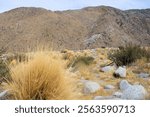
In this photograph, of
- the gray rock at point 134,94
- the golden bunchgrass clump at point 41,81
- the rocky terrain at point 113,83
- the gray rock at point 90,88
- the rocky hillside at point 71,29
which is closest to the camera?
the golden bunchgrass clump at point 41,81

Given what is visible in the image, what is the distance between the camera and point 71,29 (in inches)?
2164

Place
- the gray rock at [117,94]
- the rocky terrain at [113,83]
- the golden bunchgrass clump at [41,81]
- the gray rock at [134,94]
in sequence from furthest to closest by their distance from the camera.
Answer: the gray rock at [117,94]
the rocky terrain at [113,83]
the gray rock at [134,94]
the golden bunchgrass clump at [41,81]

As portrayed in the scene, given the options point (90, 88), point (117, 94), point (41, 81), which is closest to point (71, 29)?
point (90, 88)

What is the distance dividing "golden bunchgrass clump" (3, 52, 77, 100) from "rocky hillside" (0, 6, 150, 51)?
40.4 m

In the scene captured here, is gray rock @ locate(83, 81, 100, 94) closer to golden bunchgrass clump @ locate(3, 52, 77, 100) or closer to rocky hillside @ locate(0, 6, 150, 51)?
golden bunchgrass clump @ locate(3, 52, 77, 100)

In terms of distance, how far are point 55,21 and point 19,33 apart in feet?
17.2

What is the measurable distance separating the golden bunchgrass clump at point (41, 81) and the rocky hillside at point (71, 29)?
133ft

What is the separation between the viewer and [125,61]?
12719 millimetres

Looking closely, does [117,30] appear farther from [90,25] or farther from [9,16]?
[9,16]

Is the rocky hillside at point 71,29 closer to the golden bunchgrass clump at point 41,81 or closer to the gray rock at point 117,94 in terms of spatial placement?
the gray rock at point 117,94

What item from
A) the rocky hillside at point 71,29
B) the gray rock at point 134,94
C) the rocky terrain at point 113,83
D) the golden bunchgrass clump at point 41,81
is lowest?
the rocky hillside at point 71,29

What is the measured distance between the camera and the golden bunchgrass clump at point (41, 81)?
5.33 metres

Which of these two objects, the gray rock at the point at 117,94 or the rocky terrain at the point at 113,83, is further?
the gray rock at the point at 117,94

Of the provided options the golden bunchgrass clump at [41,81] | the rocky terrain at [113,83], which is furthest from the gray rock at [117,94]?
the golden bunchgrass clump at [41,81]
